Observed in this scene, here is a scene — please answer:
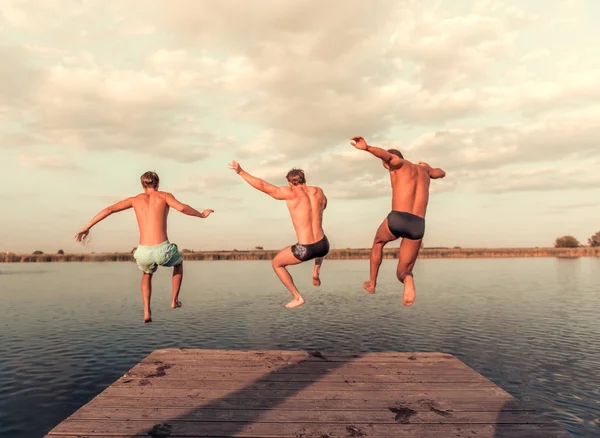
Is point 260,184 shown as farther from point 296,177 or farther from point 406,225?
point 406,225

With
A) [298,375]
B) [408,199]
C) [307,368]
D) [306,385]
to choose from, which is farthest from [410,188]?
[307,368]

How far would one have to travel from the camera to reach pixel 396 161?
711 cm

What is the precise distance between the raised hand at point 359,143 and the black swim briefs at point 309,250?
231 centimetres

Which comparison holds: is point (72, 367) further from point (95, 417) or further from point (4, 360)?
point (95, 417)

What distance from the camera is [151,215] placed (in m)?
8.63

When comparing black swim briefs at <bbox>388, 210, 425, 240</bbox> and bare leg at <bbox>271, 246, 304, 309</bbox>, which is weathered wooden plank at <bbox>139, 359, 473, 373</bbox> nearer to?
bare leg at <bbox>271, 246, 304, 309</bbox>

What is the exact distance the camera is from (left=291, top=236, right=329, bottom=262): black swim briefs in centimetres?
791

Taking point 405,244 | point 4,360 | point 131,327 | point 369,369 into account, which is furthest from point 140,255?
point 131,327

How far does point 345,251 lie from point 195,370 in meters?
89.7

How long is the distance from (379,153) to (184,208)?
389 cm

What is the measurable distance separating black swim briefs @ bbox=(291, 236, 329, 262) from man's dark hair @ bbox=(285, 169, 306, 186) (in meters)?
1.18

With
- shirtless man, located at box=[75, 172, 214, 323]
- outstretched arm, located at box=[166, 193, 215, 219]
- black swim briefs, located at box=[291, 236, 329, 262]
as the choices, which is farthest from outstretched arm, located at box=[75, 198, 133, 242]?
Result: black swim briefs, located at box=[291, 236, 329, 262]

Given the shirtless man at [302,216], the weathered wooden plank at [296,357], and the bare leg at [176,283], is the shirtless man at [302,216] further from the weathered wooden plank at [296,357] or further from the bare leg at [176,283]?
the weathered wooden plank at [296,357]

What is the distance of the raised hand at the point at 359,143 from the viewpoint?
636 cm
